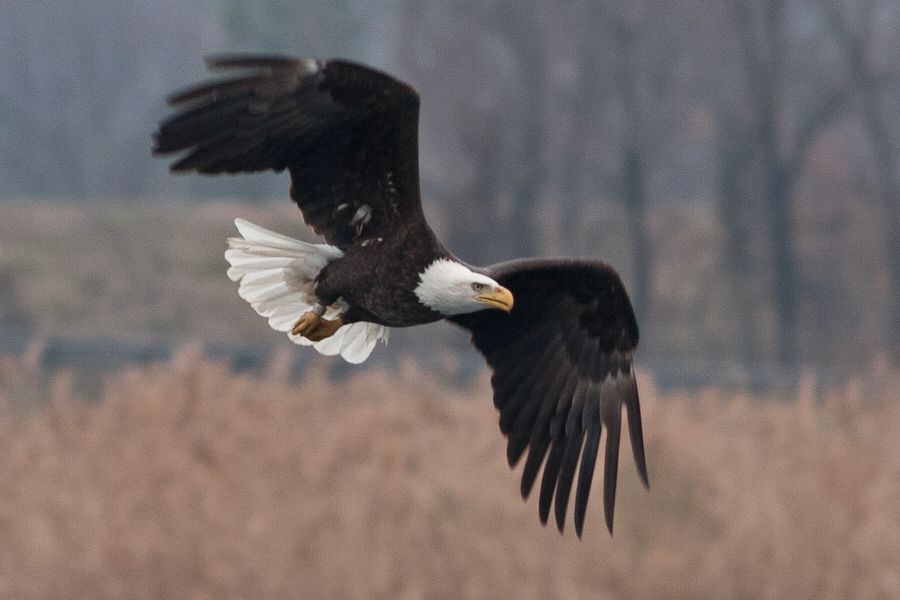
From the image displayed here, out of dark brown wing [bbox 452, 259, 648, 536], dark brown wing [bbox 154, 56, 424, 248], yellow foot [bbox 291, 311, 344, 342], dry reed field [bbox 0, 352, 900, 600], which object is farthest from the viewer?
dry reed field [bbox 0, 352, 900, 600]

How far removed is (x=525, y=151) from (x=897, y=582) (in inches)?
737

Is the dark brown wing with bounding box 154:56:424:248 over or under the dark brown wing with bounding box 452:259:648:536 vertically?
over

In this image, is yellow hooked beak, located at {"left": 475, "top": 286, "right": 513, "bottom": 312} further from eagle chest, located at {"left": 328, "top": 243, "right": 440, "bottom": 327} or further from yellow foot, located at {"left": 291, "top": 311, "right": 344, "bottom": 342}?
yellow foot, located at {"left": 291, "top": 311, "right": 344, "bottom": 342}

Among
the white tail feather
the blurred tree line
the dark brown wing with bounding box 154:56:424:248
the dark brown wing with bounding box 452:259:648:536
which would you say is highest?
the blurred tree line

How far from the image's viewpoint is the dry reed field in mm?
7211

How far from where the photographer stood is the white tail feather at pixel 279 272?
544cm

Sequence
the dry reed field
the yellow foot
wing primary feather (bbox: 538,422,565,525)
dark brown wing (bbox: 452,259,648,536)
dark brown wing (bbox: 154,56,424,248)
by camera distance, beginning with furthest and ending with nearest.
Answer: the dry reed field → dark brown wing (bbox: 452,259,648,536) → wing primary feather (bbox: 538,422,565,525) → the yellow foot → dark brown wing (bbox: 154,56,424,248)

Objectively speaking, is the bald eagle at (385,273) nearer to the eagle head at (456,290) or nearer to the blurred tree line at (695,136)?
the eagle head at (456,290)

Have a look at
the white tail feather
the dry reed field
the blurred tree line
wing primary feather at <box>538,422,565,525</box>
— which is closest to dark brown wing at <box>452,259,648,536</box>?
wing primary feather at <box>538,422,565,525</box>

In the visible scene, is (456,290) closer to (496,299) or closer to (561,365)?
(496,299)

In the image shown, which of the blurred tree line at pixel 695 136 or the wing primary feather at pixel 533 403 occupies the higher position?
the blurred tree line at pixel 695 136

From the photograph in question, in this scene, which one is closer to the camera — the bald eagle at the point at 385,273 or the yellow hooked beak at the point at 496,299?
the bald eagle at the point at 385,273

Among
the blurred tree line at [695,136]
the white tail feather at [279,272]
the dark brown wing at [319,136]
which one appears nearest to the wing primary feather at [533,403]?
the white tail feather at [279,272]

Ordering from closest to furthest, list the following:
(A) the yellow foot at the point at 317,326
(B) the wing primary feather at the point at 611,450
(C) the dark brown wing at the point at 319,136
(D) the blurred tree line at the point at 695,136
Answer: (C) the dark brown wing at the point at 319,136, (A) the yellow foot at the point at 317,326, (B) the wing primary feather at the point at 611,450, (D) the blurred tree line at the point at 695,136
